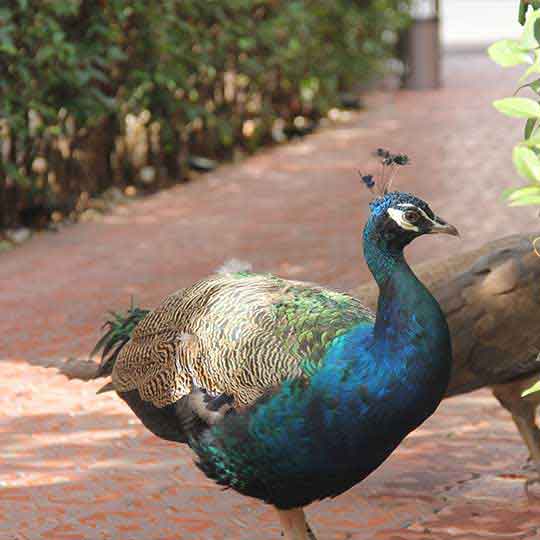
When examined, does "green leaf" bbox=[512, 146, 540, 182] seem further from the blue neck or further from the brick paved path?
the brick paved path

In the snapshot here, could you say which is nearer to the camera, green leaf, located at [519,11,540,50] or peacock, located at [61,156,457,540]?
green leaf, located at [519,11,540,50]

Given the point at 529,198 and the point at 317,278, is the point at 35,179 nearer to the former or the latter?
the point at 317,278

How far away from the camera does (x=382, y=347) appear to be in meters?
3.80

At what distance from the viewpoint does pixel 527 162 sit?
261 cm

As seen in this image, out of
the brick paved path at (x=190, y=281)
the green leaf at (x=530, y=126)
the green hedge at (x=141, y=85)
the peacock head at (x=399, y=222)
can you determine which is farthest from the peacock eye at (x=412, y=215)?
the green hedge at (x=141, y=85)

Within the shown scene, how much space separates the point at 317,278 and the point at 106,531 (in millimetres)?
3873

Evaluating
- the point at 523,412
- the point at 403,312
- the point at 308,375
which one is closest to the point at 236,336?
the point at 308,375

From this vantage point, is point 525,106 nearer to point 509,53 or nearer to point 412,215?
point 509,53

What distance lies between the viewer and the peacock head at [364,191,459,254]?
3.84m

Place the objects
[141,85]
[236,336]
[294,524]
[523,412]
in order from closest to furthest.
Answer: [236,336], [294,524], [523,412], [141,85]

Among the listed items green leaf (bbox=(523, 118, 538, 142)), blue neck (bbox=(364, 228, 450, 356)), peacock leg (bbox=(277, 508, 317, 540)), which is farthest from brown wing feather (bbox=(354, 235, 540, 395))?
green leaf (bbox=(523, 118, 538, 142))

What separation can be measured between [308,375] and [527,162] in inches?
55.1

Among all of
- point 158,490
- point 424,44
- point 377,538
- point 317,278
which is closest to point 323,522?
point 377,538

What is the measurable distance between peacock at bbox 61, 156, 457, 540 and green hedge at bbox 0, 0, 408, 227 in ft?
17.0
